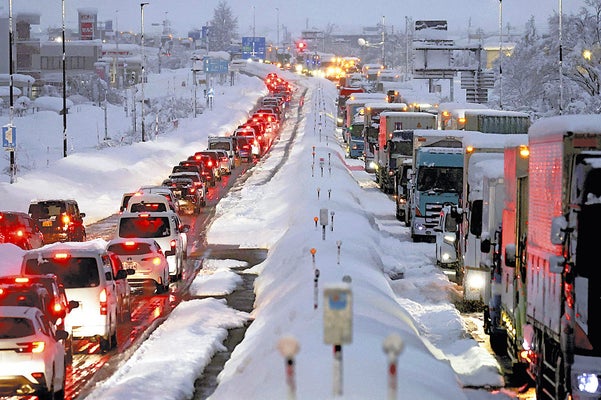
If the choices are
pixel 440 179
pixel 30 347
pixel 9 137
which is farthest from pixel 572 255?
pixel 9 137

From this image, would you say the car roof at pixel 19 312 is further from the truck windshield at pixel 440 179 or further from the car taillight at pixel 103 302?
the truck windshield at pixel 440 179

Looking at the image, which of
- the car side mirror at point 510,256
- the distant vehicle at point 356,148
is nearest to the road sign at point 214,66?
the distant vehicle at point 356,148

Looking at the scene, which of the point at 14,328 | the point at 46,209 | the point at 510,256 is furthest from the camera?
the point at 46,209

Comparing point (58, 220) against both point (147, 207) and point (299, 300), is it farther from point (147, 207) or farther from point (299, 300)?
point (299, 300)

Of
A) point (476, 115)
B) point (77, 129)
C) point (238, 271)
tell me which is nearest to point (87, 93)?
point (77, 129)

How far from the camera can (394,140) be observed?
57906mm

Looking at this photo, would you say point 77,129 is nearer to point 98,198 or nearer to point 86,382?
point 98,198

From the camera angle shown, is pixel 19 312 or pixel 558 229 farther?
pixel 19 312

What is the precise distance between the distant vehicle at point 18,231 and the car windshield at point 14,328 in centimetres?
2041

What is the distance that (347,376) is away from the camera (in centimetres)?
1416

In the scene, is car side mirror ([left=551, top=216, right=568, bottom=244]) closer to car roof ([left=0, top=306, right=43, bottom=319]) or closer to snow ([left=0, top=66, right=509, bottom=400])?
snow ([left=0, top=66, right=509, bottom=400])

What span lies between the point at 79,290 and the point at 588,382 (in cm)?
1044

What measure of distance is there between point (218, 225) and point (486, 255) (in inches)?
912

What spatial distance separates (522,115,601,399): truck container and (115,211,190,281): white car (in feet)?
58.2
